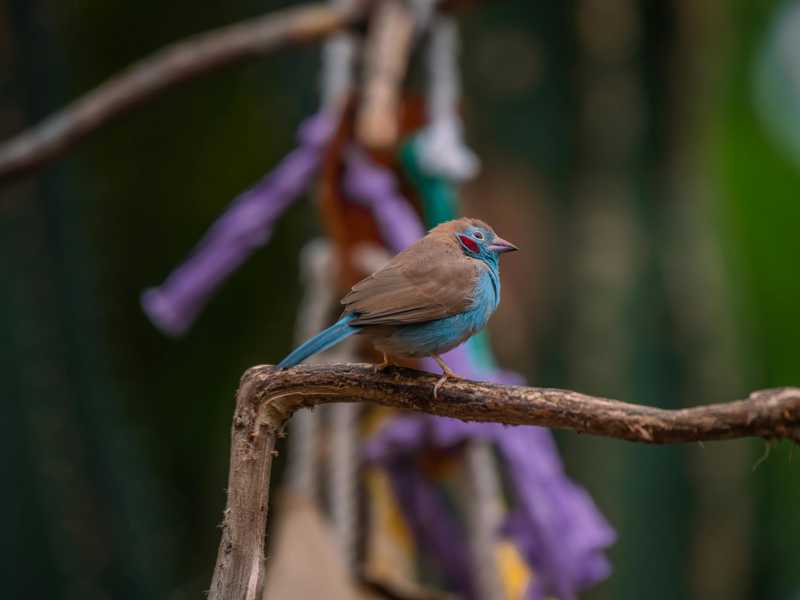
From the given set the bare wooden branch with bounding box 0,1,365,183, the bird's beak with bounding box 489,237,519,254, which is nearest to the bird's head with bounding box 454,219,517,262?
the bird's beak with bounding box 489,237,519,254

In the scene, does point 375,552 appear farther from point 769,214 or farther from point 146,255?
point 769,214

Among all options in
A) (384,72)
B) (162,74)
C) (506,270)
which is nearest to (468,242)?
(384,72)

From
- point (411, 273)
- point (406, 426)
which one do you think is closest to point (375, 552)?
point (406, 426)

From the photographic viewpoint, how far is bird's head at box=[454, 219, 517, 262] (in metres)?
0.61

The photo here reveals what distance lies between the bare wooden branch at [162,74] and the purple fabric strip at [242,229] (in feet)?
Answer: 0.35

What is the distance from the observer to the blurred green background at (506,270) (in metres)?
1.19

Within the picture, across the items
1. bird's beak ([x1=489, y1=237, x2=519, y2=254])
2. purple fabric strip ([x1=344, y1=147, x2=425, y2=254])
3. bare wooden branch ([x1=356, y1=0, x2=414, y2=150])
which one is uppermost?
bare wooden branch ([x1=356, y1=0, x2=414, y2=150])

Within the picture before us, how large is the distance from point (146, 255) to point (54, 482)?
0.98 ft

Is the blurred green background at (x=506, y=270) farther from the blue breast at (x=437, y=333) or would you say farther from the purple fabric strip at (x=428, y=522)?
the blue breast at (x=437, y=333)

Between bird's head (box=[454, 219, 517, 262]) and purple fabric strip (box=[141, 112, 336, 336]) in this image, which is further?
purple fabric strip (box=[141, 112, 336, 336])

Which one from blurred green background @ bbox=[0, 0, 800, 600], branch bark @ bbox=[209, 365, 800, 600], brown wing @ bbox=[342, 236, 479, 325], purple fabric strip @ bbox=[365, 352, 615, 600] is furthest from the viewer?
blurred green background @ bbox=[0, 0, 800, 600]

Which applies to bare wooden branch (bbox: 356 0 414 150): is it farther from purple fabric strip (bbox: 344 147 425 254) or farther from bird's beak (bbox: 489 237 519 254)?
bird's beak (bbox: 489 237 519 254)

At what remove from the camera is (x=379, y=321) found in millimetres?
538

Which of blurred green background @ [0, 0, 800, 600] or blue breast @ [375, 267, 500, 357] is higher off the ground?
blurred green background @ [0, 0, 800, 600]
